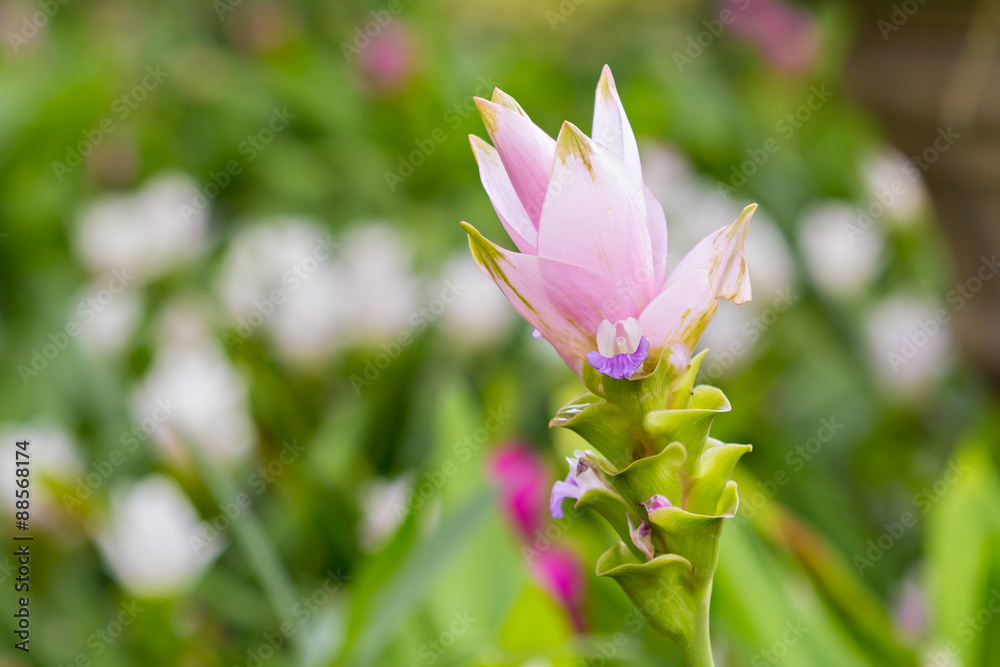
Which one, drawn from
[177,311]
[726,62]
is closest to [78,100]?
[177,311]

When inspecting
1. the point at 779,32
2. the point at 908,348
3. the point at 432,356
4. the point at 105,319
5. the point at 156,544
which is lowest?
the point at 908,348

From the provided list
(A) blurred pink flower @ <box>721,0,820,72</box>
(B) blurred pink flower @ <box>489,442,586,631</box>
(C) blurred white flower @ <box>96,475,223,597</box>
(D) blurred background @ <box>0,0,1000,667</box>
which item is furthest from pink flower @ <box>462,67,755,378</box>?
(A) blurred pink flower @ <box>721,0,820,72</box>

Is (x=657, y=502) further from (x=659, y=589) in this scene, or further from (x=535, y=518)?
(x=535, y=518)

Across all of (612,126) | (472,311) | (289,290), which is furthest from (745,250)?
(612,126)

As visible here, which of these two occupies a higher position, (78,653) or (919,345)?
(78,653)

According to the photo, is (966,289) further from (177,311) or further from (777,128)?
(177,311)
